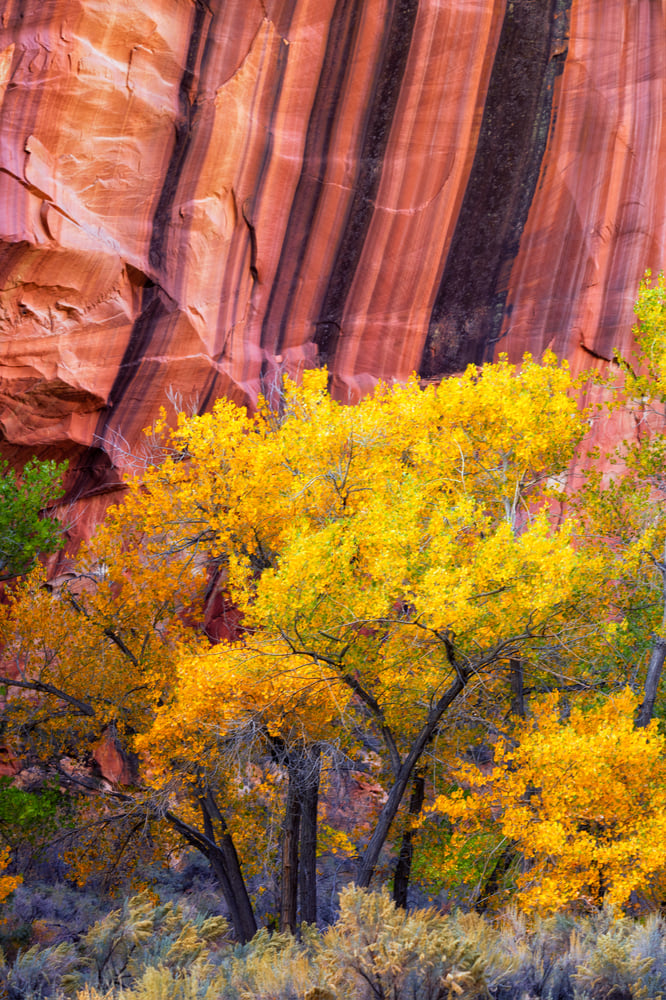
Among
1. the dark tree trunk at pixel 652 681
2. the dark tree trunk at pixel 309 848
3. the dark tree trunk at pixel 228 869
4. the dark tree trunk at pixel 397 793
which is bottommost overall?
the dark tree trunk at pixel 228 869

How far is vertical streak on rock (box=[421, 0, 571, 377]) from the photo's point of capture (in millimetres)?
21484

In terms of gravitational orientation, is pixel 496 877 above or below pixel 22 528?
below

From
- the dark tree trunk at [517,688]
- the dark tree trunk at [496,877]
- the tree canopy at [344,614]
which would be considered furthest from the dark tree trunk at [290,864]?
the dark tree trunk at [517,688]

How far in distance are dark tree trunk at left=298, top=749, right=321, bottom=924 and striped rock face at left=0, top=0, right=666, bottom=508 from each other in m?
11.2

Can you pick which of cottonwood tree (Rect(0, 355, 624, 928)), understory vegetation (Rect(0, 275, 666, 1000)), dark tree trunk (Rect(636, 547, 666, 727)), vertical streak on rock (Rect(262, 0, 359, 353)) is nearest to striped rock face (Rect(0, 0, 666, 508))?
vertical streak on rock (Rect(262, 0, 359, 353))

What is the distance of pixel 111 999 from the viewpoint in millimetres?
6281

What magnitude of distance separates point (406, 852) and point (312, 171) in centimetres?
1741

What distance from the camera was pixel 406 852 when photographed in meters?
13.0

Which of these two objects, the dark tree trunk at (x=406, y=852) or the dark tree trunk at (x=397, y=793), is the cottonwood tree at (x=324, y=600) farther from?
the dark tree trunk at (x=406, y=852)

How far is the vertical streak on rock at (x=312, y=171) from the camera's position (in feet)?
69.4

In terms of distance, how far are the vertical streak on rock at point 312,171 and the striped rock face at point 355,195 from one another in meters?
0.06

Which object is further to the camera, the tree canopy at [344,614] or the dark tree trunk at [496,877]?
the dark tree trunk at [496,877]

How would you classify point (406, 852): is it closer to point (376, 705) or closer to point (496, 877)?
point (496, 877)

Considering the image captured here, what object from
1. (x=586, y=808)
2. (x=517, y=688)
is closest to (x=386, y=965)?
(x=586, y=808)
